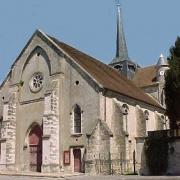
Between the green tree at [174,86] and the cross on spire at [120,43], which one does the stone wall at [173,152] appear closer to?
the green tree at [174,86]

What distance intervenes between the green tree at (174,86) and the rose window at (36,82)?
1341cm

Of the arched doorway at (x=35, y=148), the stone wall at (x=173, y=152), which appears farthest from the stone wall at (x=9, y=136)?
the stone wall at (x=173, y=152)

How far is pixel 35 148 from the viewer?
35.0 metres

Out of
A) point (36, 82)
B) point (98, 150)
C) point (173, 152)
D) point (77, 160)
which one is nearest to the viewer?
point (173, 152)

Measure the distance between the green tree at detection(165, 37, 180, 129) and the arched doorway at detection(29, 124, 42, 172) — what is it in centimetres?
1300

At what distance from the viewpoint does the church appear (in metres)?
31.2

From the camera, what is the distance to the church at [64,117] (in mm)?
31192

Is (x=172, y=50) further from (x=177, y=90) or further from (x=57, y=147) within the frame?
(x=57, y=147)

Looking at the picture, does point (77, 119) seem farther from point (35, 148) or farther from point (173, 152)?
point (173, 152)

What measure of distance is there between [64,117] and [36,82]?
5.17 m

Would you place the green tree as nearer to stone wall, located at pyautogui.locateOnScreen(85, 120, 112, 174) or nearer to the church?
the church

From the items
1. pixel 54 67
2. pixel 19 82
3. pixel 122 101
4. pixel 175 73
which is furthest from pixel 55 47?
pixel 175 73

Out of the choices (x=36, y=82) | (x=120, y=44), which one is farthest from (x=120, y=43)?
(x=36, y=82)

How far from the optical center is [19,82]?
123 ft
